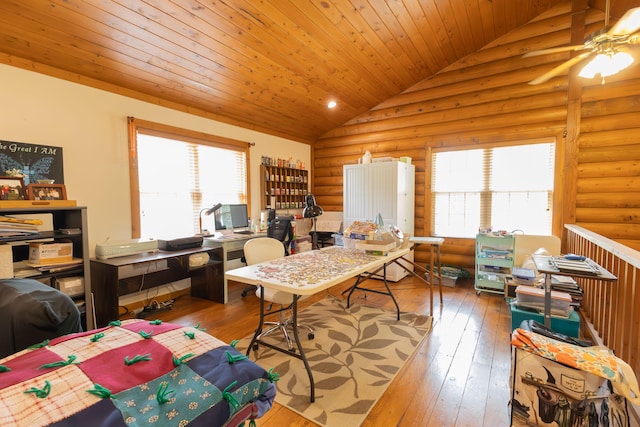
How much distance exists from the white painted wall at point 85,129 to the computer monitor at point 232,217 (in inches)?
41.7

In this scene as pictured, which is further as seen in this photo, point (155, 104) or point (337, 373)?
point (155, 104)

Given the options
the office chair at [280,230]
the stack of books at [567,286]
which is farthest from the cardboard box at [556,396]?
the office chair at [280,230]

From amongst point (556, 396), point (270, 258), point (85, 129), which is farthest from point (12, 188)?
point (556, 396)

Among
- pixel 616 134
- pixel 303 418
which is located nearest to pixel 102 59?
pixel 303 418

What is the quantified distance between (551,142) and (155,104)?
493cm

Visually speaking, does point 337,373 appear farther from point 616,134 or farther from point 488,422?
point 616,134

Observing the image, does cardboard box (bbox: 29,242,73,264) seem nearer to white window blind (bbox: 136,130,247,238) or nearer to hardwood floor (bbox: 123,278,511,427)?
white window blind (bbox: 136,130,247,238)

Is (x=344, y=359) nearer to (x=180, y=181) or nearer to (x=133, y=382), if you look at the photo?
(x=133, y=382)

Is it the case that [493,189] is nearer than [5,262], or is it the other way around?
[5,262]

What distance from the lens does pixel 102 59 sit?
2.69 meters

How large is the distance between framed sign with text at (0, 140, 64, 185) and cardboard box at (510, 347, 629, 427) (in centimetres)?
373

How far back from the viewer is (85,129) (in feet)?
9.49

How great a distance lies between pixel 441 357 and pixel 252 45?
3.37 m

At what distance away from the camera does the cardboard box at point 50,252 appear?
2285mm
